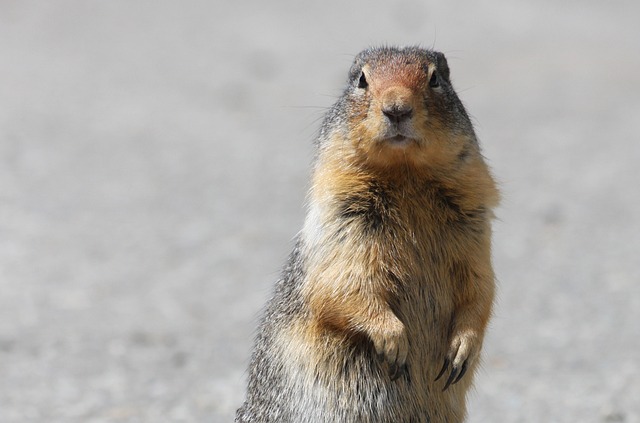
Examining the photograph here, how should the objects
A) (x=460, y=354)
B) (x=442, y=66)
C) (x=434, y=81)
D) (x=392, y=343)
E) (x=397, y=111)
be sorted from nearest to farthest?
(x=397, y=111), (x=392, y=343), (x=460, y=354), (x=434, y=81), (x=442, y=66)

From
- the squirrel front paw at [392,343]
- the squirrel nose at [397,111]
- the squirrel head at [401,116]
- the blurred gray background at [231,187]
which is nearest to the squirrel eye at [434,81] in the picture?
the squirrel head at [401,116]

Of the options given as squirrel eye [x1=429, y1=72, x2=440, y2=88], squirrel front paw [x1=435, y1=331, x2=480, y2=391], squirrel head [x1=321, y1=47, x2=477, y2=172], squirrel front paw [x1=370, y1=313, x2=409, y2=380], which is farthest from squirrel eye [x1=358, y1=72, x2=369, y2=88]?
squirrel front paw [x1=435, y1=331, x2=480, y2=391]

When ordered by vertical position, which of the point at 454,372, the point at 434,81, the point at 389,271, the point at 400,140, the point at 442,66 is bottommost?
the point at 454,372

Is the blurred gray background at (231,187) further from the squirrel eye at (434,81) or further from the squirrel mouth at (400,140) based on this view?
the squirrel mouth at (400,140)

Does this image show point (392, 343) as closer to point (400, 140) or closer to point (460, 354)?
point (460, 354)

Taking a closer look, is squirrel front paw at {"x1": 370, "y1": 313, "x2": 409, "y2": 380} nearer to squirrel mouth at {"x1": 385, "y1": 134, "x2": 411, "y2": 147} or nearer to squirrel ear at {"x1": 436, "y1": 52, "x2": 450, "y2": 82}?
squirrel mouth at {"x1": 385, "y1": 134, "x2": 411, "y2": 147}

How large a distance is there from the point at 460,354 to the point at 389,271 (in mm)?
485

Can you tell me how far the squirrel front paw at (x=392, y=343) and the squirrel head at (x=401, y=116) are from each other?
27.8 inches

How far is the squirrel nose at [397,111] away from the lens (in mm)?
4355

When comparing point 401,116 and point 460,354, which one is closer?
point 401,116

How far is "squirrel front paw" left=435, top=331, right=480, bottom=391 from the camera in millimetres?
4656

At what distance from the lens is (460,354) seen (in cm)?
465

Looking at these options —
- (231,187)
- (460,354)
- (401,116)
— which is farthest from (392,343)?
(231,187)

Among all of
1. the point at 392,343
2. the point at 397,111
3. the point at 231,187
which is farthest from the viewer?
the point at 231,187
